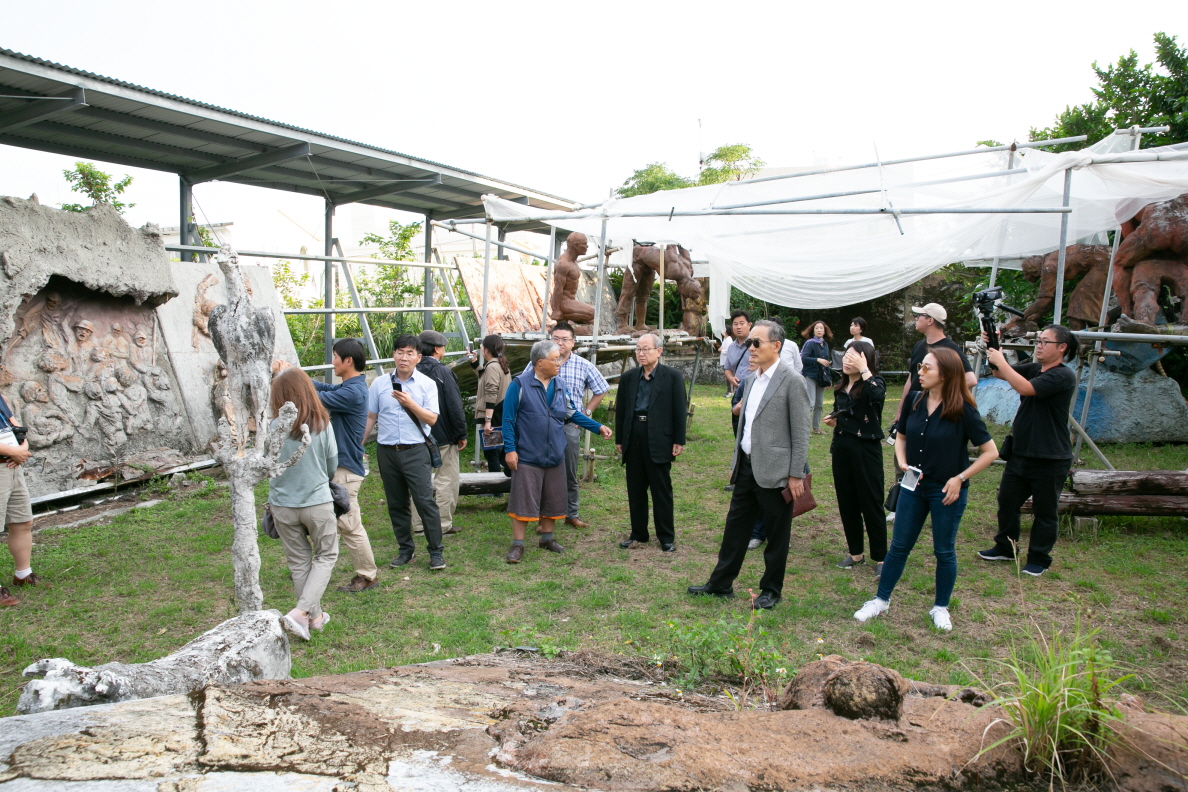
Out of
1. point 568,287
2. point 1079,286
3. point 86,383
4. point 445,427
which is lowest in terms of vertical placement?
point 445,427

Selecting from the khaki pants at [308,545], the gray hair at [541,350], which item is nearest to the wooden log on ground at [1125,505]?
the gray hair at [541,350]

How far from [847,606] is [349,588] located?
3.43 m

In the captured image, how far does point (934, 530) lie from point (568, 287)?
5.45m

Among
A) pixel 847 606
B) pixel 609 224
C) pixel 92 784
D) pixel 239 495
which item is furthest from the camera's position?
pixel 609 224

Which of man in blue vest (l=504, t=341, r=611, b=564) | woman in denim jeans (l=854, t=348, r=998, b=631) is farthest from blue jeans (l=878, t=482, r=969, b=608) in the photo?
man in blue vest (l=504, t=341, r=611, b=564)

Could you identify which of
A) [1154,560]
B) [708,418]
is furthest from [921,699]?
[708,418]

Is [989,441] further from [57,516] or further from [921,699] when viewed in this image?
[57,516]

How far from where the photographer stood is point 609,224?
8992mm

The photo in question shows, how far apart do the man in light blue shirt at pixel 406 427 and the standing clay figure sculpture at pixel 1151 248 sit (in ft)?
24.0

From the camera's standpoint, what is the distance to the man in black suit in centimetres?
609

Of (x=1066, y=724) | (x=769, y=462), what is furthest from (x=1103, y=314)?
(x=1066, y=724)

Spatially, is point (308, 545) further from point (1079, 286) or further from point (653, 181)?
point (653, 181)

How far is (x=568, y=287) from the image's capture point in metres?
8.77

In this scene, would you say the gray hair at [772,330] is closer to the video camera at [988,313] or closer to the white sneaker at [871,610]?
the video camera at [988,313]
